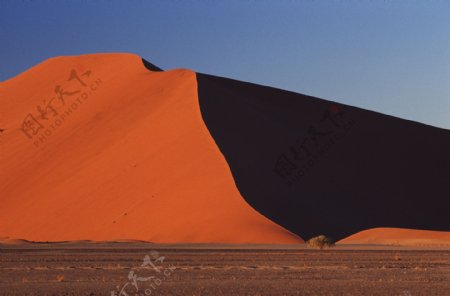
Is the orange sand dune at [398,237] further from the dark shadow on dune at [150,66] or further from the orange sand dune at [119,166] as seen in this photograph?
the dark shadow on dune at [150,66]

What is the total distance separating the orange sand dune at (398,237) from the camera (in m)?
45.5

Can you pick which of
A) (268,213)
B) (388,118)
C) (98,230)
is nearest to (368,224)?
(268,213)

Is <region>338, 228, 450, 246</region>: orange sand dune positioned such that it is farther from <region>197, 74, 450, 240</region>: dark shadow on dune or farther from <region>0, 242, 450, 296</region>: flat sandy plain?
<region>0, 242, 450, 296</region>: flat sandy plain

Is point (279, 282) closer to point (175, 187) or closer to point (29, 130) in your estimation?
point (175, 187)

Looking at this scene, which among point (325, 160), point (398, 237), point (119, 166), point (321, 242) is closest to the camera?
point (321, 242)

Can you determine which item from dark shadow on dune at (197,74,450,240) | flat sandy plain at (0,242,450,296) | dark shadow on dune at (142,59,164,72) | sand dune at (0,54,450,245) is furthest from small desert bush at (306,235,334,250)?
dark shadow on dune at (142,59,164,72)

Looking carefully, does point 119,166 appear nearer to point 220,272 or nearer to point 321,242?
point 321,242

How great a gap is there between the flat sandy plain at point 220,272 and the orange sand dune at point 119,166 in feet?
22.2

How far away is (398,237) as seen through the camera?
153 ft

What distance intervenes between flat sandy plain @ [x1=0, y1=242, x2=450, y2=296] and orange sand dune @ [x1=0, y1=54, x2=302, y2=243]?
678cm

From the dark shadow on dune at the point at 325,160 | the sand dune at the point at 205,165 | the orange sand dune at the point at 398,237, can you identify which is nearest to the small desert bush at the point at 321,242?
the sand dune at the point at 205,165

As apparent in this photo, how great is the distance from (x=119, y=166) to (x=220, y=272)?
28969 millimetres

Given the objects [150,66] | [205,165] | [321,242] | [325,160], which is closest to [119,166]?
[205,165]

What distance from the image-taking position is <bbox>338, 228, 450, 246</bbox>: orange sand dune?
149ft
